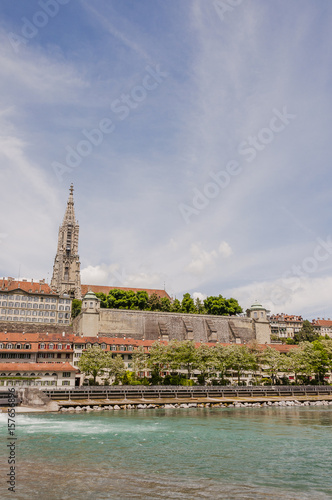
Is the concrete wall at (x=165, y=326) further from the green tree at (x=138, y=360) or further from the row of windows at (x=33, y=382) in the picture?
the row of windows at (x=33, y=382)

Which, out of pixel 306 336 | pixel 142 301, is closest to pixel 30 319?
pixel 142 301

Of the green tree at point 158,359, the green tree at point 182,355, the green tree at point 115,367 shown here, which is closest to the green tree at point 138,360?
the green tree at point 158,359

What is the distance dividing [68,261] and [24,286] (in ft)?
144

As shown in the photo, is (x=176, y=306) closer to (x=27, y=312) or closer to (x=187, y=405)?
(x=27, y=312)

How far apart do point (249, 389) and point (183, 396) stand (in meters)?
14.3

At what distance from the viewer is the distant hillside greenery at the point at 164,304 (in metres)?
142

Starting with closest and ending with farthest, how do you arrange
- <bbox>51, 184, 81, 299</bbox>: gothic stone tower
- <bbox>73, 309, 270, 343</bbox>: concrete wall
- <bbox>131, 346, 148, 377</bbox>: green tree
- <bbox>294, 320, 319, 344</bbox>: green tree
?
<bbox>131, 346, 148, 377</bbox>: green tree, <bbox>73, 309, 270, 343</bbox>: concrete wall, <bbox>294, 320, 319, 344</bbox>: green tree, <bbox>51, 184, 81, 299</bbox>: gothic stone tower

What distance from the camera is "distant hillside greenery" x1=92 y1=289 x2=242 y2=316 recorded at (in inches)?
5576

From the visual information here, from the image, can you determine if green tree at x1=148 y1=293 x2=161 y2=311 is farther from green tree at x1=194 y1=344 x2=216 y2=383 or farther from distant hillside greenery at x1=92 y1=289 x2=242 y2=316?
green tree at x1=194 y1=344 x2=216 y2=383

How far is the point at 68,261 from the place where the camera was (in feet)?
595

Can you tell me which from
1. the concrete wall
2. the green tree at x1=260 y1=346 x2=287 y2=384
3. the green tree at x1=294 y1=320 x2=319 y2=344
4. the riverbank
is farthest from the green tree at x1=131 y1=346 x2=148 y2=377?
the green tree at x1=294 y1=320 x2=319 y2=344

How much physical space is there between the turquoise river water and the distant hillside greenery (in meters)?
94.0

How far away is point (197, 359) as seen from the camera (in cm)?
8831

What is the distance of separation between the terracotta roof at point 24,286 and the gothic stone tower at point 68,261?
2959cm
